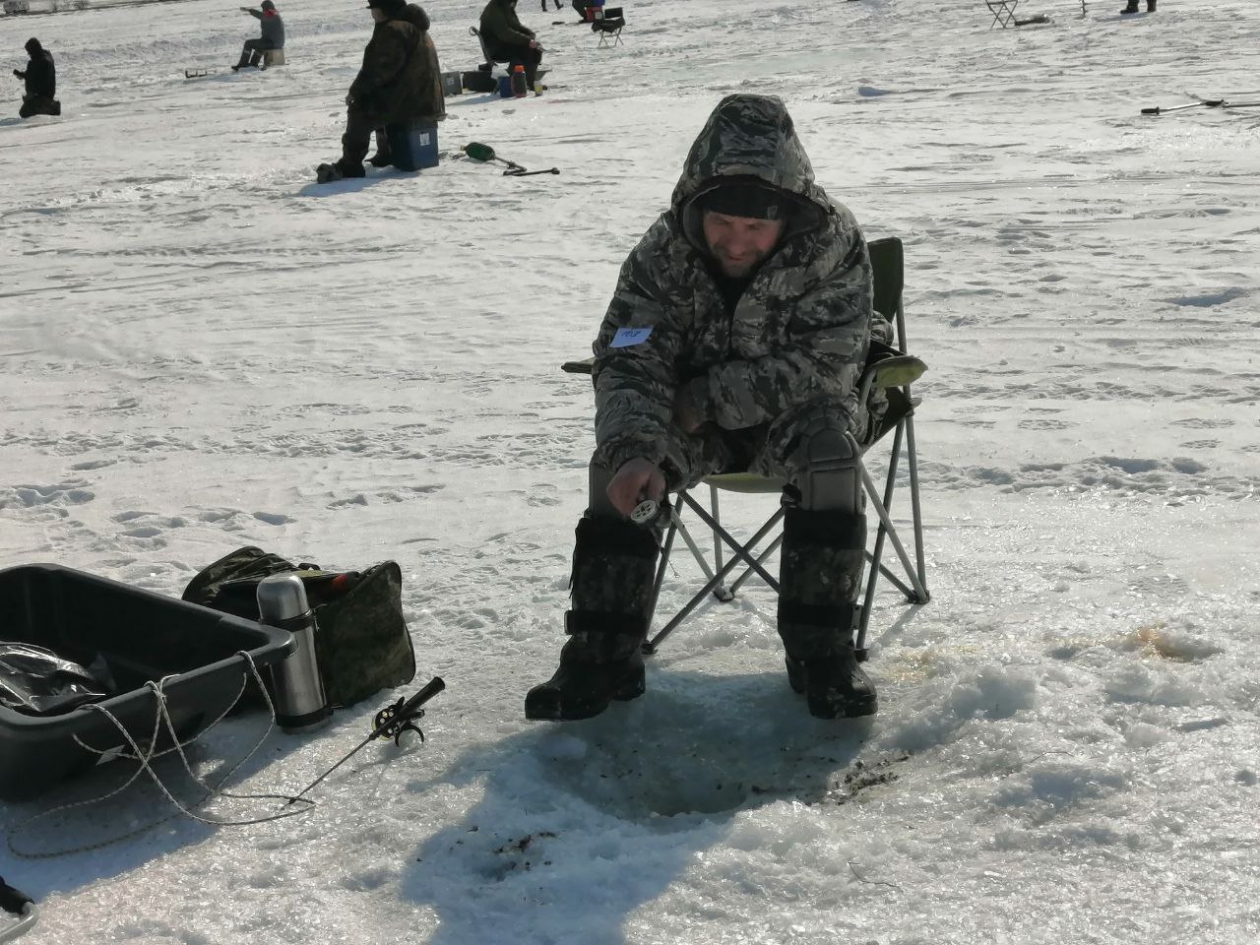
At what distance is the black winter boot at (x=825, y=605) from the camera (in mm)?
2883

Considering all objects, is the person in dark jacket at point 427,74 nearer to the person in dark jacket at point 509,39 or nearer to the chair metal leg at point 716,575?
the person in dark jacket at point 509,39

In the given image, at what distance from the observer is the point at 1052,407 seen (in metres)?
5.11

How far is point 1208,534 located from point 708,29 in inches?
752

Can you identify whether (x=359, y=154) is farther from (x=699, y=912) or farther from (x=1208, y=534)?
(x=699, y=912)

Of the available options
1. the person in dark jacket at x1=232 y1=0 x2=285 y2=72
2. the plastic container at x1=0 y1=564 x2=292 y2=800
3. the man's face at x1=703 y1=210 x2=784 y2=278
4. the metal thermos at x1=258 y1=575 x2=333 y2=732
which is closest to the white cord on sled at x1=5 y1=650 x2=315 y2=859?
the plastic container at x1=0 y1=564 x2=292 y2=800

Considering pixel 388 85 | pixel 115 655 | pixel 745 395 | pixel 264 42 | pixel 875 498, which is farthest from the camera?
pixel 264 42

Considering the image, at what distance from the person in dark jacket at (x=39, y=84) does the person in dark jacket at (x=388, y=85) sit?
6501 millimetres

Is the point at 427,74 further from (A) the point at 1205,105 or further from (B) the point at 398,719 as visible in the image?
(B) the point at 398,719

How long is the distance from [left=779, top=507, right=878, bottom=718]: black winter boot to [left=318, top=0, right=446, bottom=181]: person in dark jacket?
8.79 m

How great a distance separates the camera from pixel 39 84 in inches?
629

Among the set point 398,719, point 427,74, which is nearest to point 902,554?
point 398,719

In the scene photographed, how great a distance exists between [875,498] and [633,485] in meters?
0.58

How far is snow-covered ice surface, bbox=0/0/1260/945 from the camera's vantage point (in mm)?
2418

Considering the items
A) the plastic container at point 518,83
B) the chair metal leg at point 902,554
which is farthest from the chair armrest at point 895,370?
the plastic container at point 518,83
